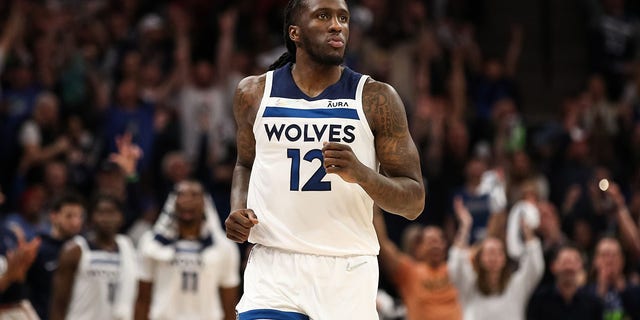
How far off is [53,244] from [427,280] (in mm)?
3826

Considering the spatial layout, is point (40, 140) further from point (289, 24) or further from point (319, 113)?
Answer: point (319, 113)

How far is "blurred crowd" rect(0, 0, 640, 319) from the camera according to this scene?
13.5 m

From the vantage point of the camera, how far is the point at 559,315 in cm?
1234

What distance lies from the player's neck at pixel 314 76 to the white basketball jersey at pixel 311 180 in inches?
2.7

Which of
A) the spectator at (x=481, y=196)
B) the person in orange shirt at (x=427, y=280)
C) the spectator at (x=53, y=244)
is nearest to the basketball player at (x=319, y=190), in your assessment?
the spectator at (x=53, y=244)

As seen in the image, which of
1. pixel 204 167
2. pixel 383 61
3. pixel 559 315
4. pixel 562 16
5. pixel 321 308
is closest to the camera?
pixel 321 308

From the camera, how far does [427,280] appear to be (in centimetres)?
1257

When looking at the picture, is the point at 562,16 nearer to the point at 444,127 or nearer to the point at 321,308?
the point at 444,127

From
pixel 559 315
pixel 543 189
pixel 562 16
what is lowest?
pixel 559 315

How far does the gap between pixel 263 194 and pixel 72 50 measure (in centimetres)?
1008

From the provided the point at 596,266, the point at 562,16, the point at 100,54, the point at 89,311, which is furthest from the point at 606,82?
the point at 89,311

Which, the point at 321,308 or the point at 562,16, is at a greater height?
the point at 562,16

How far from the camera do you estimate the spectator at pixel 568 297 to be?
1224 centimetres

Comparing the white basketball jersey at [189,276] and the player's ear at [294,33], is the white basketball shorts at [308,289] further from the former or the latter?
the white basketball jersey at [189,276]
